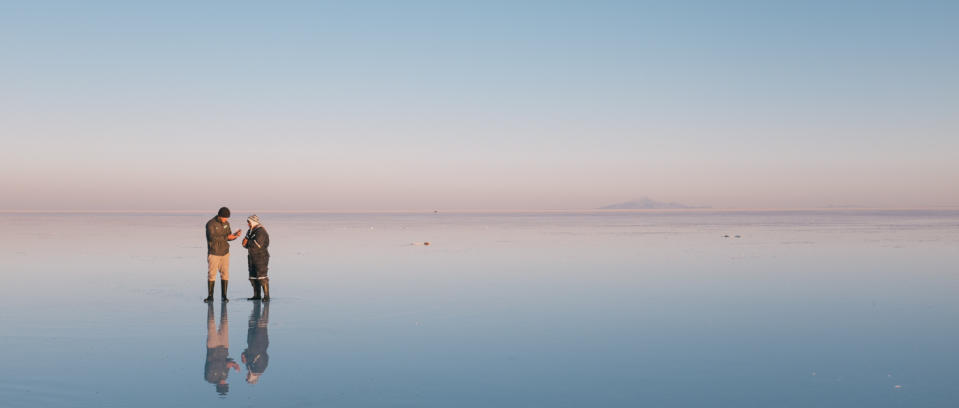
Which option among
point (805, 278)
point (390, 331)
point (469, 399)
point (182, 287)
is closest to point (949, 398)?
point (469, 399)

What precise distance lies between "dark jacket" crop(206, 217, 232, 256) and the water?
1.30m

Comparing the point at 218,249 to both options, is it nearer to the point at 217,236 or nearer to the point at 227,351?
the point at 217,236

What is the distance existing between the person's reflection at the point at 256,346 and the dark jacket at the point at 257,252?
155 centimetres

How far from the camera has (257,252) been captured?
16.1 m

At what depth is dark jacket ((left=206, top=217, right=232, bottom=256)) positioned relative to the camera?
16.0 meters

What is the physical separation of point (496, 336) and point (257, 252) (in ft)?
22.2

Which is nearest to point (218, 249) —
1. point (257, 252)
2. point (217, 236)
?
point (217, 236)

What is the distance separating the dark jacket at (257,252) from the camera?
16.0 m

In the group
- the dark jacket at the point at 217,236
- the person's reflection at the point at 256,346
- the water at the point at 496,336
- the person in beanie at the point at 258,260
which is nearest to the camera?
the water at the point at 496,336

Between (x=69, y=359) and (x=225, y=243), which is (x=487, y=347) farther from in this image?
(x=225, y=243)

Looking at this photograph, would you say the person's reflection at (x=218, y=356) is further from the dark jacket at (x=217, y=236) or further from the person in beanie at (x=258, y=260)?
the dark jacket at (x=217, y=236)

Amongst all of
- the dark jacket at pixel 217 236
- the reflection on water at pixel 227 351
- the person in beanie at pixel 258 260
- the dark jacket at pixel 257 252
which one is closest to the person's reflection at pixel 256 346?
the reflection on water at pixel 227 351

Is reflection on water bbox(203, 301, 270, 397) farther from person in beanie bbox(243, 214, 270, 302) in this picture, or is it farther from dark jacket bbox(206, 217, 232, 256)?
dark jacket bbox(206, 217, 232, 256)

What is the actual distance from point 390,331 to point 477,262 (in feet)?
45.5
